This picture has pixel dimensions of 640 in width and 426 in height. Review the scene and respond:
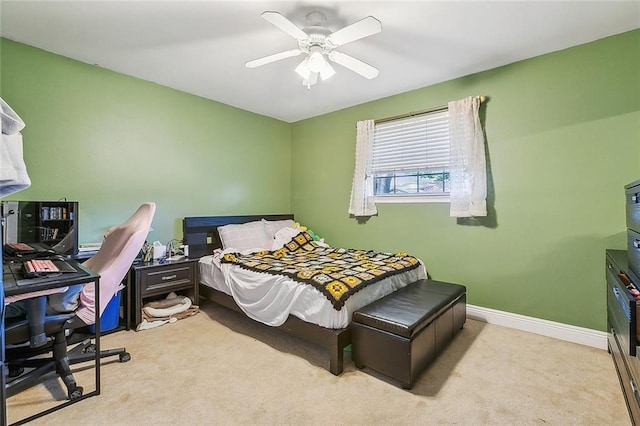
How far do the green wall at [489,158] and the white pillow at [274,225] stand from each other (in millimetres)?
670

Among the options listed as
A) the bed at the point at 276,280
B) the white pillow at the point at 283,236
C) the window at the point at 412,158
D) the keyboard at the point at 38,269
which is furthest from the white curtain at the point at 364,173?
the keyboard at the point at 38,269

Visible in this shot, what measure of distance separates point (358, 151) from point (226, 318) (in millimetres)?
2467

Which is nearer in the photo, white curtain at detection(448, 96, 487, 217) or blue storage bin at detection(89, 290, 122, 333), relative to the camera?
blue storage bin at detection(89, 290, 122, 333)

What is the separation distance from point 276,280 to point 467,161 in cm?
218

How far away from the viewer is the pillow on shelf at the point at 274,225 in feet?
12.8

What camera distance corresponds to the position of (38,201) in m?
2.43

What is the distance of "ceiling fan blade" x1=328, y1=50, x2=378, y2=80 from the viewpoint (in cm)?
222

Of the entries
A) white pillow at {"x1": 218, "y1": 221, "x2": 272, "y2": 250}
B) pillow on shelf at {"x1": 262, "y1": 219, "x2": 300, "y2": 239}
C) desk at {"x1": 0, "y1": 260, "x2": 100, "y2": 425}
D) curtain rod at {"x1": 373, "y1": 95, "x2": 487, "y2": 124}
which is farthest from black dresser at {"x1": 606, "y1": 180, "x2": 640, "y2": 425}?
pillow on shelf at {"x1": 262, "y1": 219, "x2": 300, "y2": 239}

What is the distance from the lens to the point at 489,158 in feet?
9.54

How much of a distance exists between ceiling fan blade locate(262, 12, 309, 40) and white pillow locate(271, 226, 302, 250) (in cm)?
223

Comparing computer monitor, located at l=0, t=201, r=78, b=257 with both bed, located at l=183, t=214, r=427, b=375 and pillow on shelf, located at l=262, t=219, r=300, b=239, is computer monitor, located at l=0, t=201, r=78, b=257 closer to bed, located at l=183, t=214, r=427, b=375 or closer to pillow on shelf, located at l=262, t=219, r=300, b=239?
bed, located at l=183, t=214, r=427, b=375

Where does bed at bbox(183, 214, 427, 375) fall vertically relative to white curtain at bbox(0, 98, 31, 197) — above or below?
below

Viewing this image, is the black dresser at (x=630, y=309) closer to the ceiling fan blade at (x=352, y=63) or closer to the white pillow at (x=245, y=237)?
the ceiling fan blade at (x=352, y=63)

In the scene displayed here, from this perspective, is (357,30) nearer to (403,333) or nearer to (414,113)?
(414,113)
